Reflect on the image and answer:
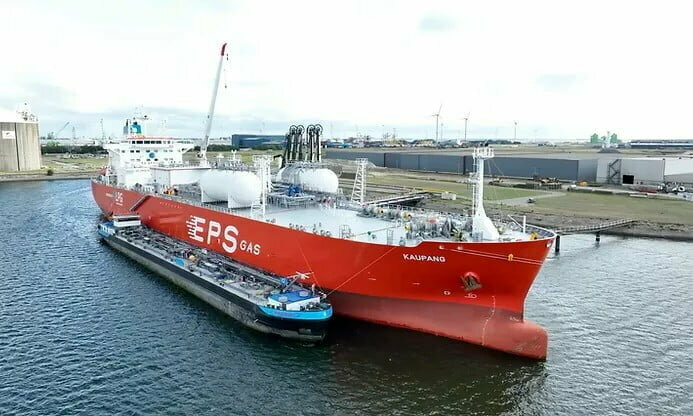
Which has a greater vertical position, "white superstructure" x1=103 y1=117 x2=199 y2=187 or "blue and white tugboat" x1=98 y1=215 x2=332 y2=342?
"white superstructure" x1=103 y1=117 x2=199 y2=187

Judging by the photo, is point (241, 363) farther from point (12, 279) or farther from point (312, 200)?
point (12, 279)

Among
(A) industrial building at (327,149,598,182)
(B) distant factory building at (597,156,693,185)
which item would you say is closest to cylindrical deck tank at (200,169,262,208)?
(A) industrial building at (327,149,598,182)

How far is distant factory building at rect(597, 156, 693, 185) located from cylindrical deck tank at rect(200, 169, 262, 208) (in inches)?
1945

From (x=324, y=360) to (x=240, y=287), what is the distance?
563 centimetres

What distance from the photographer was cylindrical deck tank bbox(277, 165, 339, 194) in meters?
27.5

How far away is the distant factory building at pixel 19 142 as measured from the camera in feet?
271

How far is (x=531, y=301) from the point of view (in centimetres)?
2172

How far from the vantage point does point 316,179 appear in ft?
91.0

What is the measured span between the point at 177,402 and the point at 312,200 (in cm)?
1485

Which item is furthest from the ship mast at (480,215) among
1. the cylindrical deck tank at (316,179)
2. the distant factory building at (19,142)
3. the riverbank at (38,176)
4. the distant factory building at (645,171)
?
the distant factory building at (19,142)

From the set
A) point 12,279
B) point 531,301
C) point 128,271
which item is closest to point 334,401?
point 531,301

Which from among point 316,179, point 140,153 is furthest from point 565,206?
point 140,153

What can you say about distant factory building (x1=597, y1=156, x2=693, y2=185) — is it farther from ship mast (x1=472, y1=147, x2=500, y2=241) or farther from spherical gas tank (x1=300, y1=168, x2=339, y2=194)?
ship mast (x1=472, y1=147, x2=500, y2=241)

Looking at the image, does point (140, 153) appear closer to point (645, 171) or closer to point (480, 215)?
point (480, 215)
